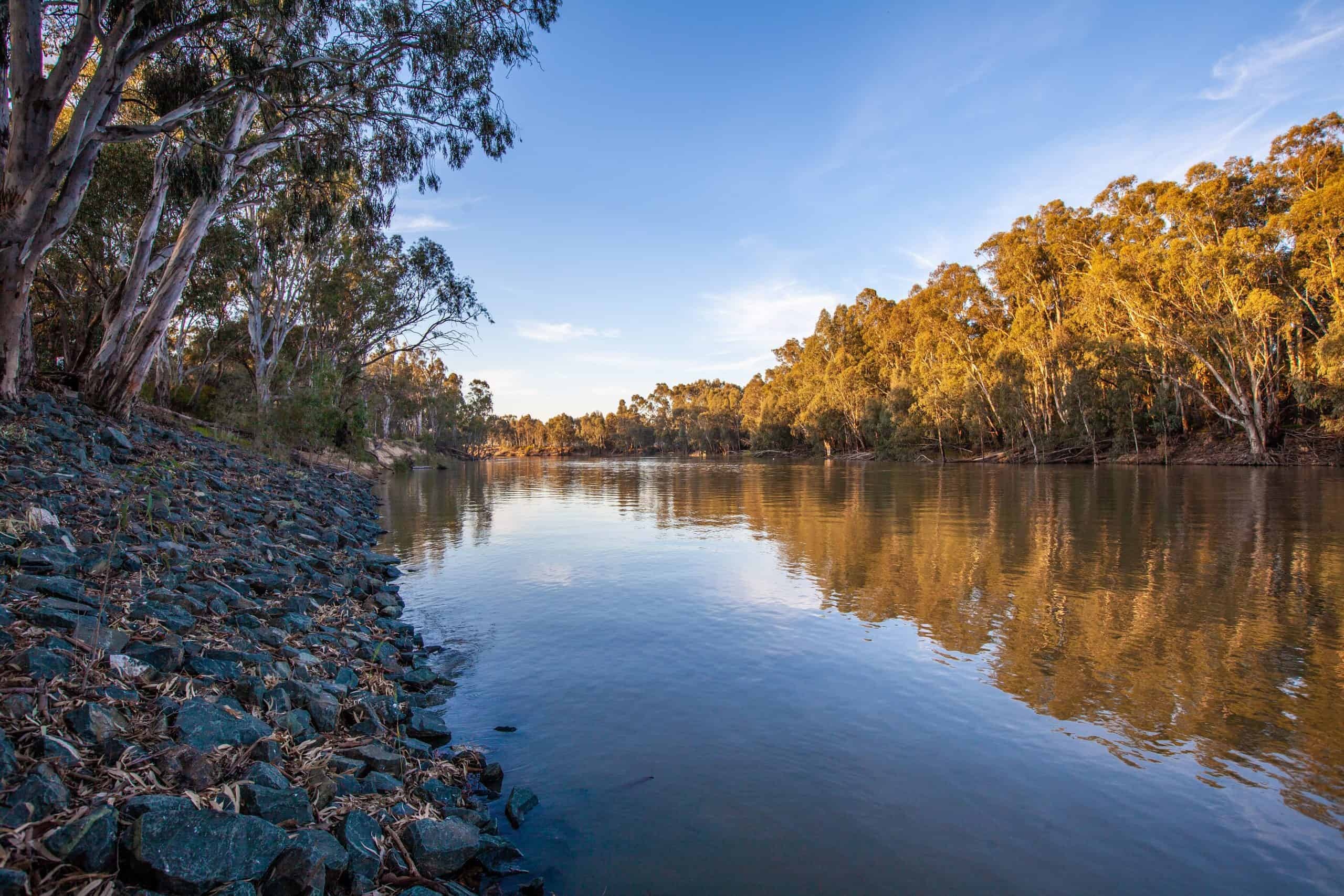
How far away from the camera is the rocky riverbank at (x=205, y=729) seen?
2346 mm

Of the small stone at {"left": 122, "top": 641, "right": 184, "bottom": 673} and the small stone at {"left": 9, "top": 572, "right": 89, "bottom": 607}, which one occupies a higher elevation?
the small stone at {"left": 9, "top": 572, "right": 89, "bottom": 607}

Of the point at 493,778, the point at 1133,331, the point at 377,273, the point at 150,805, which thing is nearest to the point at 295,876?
the point at 150,805

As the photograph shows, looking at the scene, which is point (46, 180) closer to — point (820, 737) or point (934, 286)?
point (820, 737)

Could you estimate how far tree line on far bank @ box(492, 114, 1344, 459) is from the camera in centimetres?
3209

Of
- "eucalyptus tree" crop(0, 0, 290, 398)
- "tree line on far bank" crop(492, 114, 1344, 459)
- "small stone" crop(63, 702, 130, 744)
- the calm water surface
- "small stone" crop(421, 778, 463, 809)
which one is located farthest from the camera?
"tree line on far bank" crop(492, 114, 1344, 459)

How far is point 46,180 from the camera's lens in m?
8.98

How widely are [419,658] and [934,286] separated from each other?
58.7m

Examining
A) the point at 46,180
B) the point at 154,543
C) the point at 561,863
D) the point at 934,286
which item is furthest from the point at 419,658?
the point at 934,286

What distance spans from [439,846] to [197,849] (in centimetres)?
108

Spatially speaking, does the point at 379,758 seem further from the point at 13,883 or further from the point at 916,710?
the point at 916,710

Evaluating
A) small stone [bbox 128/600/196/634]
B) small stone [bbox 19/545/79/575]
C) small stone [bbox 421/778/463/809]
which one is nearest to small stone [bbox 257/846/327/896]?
small stone [bbox 421/778/463/809]

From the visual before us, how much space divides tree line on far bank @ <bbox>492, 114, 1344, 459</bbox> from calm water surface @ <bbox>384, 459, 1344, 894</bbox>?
1068 inches

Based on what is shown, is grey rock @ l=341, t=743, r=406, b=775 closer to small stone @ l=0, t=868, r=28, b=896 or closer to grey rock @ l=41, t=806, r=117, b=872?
grey rock @ l=41, t=806, r=117, b=872

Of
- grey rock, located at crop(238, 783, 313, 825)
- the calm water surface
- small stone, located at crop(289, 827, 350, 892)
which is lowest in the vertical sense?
the calm water surface
